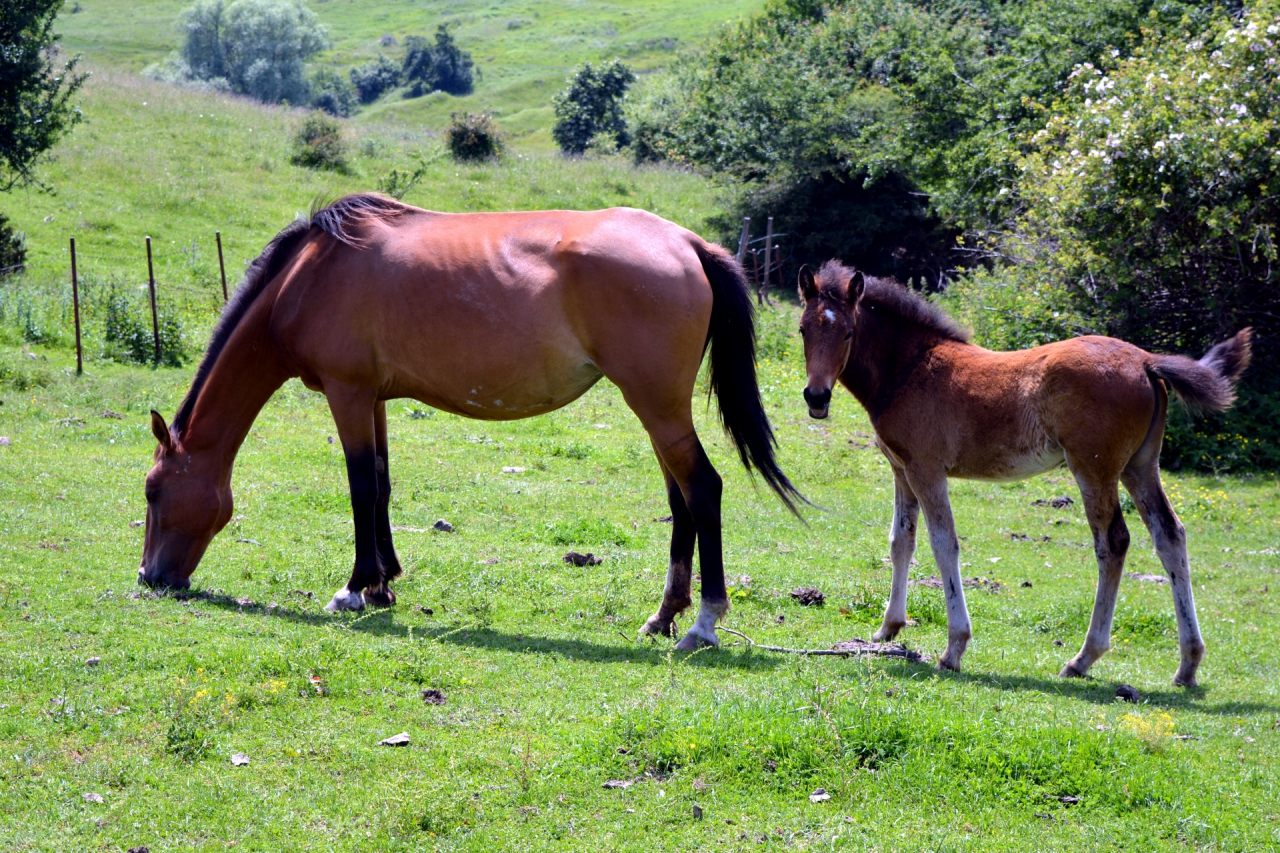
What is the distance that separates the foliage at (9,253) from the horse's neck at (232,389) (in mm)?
14048

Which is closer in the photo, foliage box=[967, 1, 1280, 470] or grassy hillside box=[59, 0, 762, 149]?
foliage box=[967, 1, 1280, 470]

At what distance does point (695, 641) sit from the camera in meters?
6.91

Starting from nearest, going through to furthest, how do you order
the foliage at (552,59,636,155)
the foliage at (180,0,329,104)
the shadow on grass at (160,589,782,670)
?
1. the shadow on grass at (160,589,782,670)
2. the foliage at (552,59,636,155)
3. the foliage at (180,0,329,104)

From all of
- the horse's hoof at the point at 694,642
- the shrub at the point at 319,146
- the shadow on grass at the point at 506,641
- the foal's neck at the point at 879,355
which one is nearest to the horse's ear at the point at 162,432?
the shadow on grass at the point at 506,641

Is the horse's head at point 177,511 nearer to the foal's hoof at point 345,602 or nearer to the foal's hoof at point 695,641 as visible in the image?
the foal's hoof at point 345,602

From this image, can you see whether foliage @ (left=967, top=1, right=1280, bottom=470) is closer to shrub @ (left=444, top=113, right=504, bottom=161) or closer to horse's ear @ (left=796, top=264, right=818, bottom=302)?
horse's ear @ (left=796, top=264, right=818, bottom=302)

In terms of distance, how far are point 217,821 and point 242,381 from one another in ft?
14.2

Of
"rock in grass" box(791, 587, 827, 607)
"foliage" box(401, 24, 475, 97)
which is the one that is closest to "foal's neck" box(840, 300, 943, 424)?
"rock in grass" box(791, 587, 827, 607)

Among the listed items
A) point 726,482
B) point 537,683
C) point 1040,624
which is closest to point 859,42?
point 726,482

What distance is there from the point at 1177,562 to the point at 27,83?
63.8 ft

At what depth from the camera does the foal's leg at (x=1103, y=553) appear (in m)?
6.81

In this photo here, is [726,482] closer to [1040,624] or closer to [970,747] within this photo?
[1040,624]

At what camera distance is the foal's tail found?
6.67 metres

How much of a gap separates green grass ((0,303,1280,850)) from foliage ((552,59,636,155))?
48031 mm
